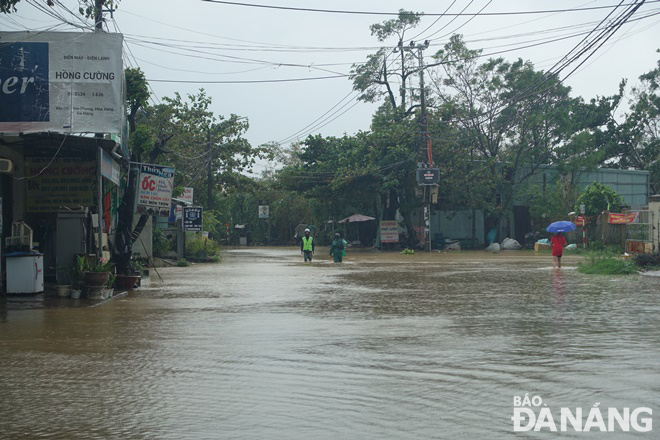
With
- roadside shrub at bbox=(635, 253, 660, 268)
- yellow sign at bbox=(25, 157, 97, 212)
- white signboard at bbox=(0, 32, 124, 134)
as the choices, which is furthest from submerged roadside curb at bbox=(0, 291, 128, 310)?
roadside shrub at bbox=(635, 253, 660, 268)

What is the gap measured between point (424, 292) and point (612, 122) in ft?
166

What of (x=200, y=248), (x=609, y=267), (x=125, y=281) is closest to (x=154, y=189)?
(x=125, y=281)

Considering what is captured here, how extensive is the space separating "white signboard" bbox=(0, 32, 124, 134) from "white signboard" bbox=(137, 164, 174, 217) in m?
2.95

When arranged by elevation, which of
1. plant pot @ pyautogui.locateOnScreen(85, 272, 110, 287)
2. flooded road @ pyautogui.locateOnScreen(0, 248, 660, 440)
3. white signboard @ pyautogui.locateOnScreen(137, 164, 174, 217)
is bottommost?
flooded road @ pyautogui.locateOnScreen(0, 248, 660, 440)

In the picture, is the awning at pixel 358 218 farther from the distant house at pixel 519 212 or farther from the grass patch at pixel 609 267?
the grass patch at pixel 609 267

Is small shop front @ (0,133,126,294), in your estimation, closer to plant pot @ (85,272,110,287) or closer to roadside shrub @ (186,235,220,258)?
plant pot @ (85,272,110,287)

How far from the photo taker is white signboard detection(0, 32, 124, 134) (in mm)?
16688

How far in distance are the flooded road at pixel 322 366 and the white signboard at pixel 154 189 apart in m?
5.27

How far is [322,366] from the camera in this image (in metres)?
8.02

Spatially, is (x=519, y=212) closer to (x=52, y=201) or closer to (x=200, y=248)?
(x=200, y=248)

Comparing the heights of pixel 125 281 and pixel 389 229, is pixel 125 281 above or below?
below

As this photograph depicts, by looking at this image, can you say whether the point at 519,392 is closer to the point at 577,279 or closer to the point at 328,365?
the point at 328,365

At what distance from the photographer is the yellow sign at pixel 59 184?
61.9 feet

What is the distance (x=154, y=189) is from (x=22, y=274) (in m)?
5.08
